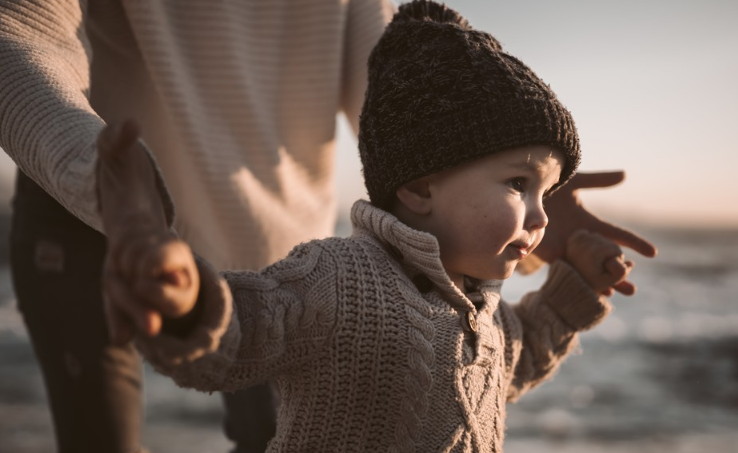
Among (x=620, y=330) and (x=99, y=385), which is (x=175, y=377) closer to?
(x=99, y=385)

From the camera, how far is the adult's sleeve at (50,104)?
104 centimetres

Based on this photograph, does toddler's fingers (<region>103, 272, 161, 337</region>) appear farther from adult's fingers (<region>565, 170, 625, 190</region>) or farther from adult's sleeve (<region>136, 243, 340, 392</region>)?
adult's fingers (<region>565, 170, 625, 190</region>)

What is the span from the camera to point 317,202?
2.11 metres

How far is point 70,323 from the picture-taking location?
65.9 inches

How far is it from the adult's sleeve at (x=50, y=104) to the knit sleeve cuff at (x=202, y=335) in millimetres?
145

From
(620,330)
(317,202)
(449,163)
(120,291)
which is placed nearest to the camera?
(120,291)

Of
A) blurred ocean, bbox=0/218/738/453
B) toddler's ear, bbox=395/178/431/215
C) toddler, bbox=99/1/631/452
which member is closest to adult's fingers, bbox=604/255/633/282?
toddler, bbox=99/1/631/452

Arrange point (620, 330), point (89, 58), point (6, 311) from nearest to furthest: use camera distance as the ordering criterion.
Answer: point (89, 58) < point (6, 311) < point (620, 330)

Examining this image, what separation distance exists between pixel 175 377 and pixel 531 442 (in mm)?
3158

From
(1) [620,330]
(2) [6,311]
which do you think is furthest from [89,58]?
(1) [620,330]

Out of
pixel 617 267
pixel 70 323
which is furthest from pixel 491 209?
pixel 70 323

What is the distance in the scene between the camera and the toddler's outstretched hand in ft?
2.63

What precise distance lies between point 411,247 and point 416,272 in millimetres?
76

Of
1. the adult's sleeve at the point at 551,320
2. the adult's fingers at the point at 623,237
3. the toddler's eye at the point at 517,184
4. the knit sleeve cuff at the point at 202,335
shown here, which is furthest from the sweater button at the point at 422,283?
the adult's fingers at the point at 623,237
